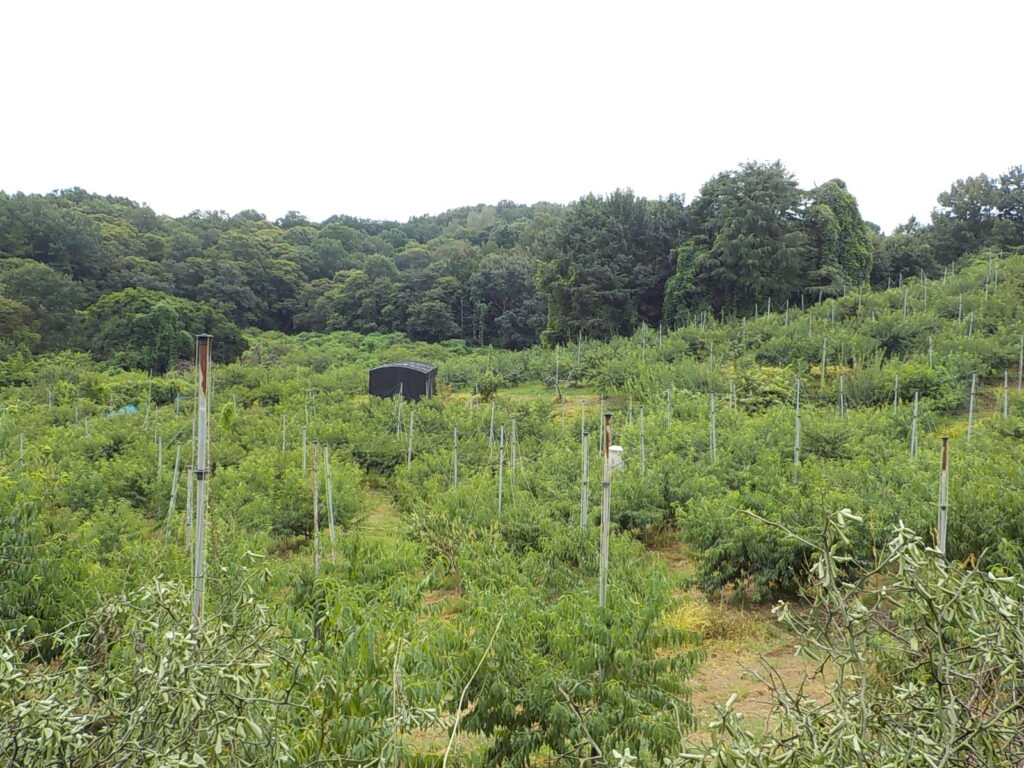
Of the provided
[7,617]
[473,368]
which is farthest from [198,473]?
[473,368]

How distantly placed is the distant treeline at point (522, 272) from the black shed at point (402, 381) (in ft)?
32.9

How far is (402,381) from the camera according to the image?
69.3 ft

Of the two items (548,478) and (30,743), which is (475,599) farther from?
(548,478)

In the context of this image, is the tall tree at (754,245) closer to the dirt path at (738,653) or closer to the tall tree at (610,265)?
the tall tree at (610,265)

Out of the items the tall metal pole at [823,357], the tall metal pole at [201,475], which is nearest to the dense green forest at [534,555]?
the tall metal pole at [201,475]

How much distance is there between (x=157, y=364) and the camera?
28.7 meters

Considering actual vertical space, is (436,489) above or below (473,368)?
below

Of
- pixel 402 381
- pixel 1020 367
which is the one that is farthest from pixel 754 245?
pixel 402 381

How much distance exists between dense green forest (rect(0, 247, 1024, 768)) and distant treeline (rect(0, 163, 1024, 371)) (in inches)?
156

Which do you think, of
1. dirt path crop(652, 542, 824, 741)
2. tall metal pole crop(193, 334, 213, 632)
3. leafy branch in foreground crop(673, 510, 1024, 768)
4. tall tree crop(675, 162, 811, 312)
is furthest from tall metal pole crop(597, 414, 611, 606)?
tall tree crop(675, 162, 811, 312)

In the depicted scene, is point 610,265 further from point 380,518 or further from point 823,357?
point 380,518

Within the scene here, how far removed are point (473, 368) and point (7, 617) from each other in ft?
62.9

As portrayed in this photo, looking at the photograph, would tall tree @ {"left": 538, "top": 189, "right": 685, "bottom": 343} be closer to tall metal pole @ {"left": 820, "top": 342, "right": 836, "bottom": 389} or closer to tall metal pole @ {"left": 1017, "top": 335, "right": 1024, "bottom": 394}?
tall metal pole @ {"left": 820, "top": 342, "right": 836, "bottom": 389}

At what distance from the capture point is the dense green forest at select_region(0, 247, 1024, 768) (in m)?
2.42
